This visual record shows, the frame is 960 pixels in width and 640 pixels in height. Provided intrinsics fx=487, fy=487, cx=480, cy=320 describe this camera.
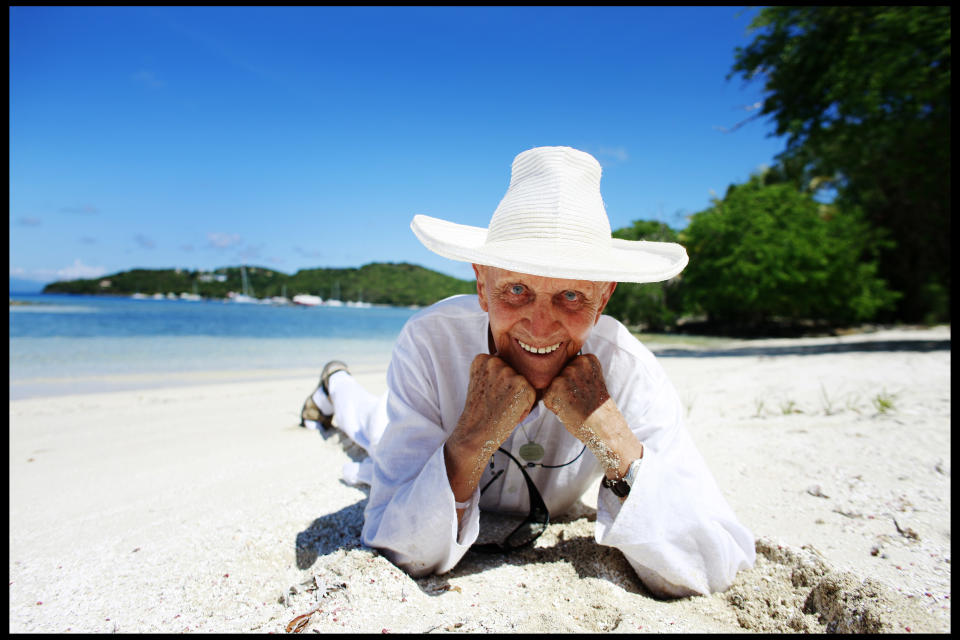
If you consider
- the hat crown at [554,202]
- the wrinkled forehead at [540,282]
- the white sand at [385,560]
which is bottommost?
the white sand at [385,560]

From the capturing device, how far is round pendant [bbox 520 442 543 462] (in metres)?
1.89

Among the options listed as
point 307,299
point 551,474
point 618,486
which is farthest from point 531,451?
point 307,299

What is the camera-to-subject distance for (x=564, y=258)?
1.45m

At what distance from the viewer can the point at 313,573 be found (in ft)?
5.11

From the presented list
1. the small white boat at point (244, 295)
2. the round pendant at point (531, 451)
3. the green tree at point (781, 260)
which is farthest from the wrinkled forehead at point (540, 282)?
the small white boat at point (244, 295)

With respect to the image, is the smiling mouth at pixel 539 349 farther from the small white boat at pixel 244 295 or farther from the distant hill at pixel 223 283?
the small white boat at pixel 244 295

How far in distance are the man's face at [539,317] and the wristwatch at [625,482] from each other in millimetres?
372

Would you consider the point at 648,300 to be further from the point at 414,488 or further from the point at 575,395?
the point at 414,488

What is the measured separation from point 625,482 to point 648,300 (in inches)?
926

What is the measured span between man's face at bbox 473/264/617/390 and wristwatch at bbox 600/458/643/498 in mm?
372

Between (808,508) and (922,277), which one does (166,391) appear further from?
(922,277)

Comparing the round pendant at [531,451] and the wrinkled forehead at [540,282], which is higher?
the wrinkled forehead at [540,282]

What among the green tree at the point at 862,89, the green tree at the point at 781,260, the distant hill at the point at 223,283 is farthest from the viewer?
the distant hill at the point at 223,283

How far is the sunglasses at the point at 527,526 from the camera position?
1876 mm
